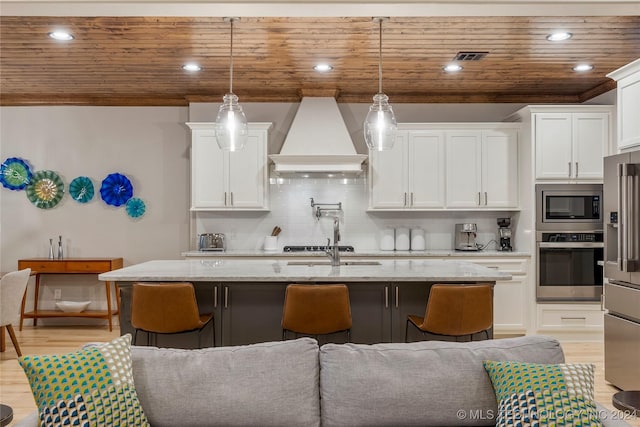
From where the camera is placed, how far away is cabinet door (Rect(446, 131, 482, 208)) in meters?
6.04

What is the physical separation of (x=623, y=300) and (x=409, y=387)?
101 inches

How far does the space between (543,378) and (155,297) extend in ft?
7.92

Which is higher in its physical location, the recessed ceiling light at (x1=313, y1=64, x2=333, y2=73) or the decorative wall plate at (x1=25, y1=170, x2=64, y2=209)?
the recessed ceiling light at (x1=313, y1=64, x2=333, y2=73)

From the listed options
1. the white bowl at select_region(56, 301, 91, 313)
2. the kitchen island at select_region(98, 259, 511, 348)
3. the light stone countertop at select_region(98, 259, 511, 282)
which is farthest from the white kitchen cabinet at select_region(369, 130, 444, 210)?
the white bowl at select_region(56, 301, 91, 313)

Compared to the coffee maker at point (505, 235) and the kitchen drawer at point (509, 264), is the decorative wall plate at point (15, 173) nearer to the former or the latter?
the kitchen drawer at point (509, 264)

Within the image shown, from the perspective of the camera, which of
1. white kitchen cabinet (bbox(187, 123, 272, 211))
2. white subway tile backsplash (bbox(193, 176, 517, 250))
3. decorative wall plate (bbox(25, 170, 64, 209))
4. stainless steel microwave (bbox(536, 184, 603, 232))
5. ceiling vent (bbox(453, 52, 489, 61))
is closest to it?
ceiling vent (bbox(453, 52, 489, 61))

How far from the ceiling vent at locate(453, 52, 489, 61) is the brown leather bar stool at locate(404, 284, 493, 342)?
2.18m

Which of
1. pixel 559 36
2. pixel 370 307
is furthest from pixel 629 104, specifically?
pixel 370 307

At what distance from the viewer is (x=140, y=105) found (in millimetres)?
6484

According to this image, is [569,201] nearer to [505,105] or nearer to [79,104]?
[505,105]

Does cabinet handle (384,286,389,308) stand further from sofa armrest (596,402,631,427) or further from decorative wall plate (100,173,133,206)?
decorative wall plate (100,173,133,206)

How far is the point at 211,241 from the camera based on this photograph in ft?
20.2

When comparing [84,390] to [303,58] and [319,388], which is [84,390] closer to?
[319,388]

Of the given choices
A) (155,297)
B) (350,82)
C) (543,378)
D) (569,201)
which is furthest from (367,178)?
(543,378)
